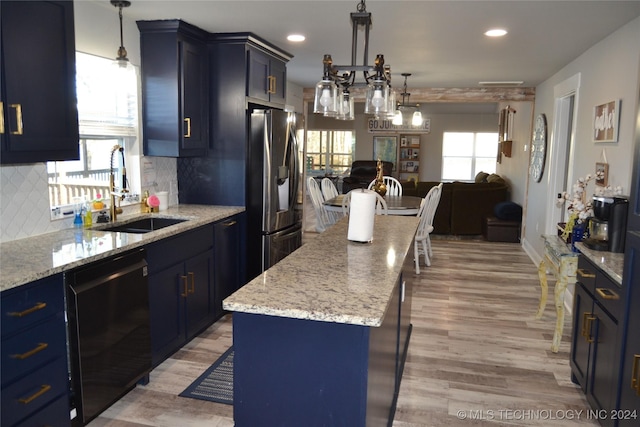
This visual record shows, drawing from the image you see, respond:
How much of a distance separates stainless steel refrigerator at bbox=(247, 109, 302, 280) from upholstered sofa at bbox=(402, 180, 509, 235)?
3.99 metres

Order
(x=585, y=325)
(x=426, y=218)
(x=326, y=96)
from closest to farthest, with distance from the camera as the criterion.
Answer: (x=326, y=96)
(x=585, y=325)
(x=426, y=218)

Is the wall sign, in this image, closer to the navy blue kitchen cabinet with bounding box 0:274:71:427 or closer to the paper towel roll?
the paper towel roll

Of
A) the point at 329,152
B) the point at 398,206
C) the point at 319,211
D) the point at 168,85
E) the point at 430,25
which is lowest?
the point at 319,211

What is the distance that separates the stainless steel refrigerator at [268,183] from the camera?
427 cm

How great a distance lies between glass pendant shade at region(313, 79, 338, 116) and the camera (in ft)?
7.41

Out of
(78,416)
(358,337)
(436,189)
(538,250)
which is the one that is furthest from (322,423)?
(538,250)

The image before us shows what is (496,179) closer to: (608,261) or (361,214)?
(608,261)

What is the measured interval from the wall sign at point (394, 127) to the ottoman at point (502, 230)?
5.79 metres

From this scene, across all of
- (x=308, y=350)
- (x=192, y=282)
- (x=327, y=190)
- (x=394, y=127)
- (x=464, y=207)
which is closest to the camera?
(x=308, y=350)

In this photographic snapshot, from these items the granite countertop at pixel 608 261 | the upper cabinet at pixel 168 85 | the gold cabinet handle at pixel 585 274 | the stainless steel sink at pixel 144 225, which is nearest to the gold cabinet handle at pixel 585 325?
the gold cabinet handle at pixel 585 274

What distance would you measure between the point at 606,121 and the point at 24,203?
4.11m

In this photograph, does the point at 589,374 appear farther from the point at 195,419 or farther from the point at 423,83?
the point at 423,83

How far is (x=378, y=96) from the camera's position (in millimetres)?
2285

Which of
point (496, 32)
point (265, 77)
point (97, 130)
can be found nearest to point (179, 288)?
point (97, 130)
